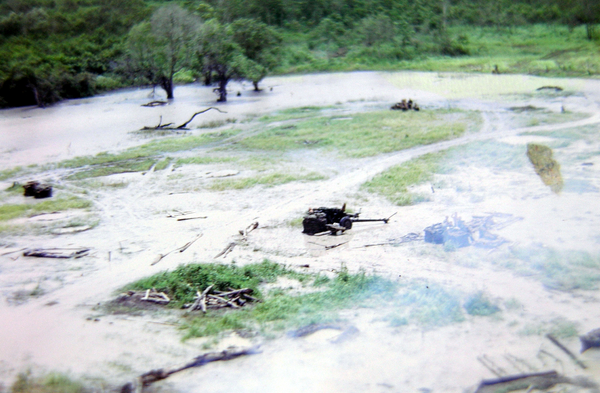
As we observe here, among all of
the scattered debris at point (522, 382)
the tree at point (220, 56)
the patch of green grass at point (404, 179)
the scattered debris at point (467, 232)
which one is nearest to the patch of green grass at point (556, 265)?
the scattered debris at point (467, 232)

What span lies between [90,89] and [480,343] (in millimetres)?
19626

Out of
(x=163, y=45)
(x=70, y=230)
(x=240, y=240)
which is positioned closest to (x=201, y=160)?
(x=70, y=230)

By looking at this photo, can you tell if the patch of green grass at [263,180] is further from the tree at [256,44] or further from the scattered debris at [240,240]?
the tree at [256,44]

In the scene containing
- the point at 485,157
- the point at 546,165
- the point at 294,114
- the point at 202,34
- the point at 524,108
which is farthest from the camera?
the point at 294,114

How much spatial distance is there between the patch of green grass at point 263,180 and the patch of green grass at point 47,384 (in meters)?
8.75

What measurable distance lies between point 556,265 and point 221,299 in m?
5.87

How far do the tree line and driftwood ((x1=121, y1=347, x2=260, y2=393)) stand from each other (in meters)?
12.7

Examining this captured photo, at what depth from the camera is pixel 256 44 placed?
30.6 meters

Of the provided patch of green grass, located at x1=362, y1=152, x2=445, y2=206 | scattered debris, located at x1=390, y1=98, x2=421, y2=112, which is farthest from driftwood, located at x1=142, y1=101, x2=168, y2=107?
patch of green grass, located at x1=362, y1=152, x2=445, y2=206

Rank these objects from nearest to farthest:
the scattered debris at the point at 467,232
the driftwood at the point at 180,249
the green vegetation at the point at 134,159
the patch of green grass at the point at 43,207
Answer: the scattered debris at the point at 467,232
the driftwood at the point at 180,249
the patch of green grass at the point at 43,207
the green vegetation at the point at 134,159

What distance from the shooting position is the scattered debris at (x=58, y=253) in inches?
409

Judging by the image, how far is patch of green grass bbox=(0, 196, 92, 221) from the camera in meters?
12.9

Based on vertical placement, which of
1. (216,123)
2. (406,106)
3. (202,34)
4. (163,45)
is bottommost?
(216,123)

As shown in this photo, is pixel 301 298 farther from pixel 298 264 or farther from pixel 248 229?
pixel 248 229
